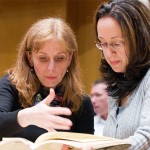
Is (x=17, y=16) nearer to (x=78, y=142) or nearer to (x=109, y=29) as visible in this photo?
(x=109, y=29)

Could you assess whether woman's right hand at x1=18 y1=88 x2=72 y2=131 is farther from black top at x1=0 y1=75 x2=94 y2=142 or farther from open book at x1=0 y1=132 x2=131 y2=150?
black top at x1=0 y1=75 x2=94 y2=142

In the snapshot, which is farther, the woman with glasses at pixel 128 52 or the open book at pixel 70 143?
the woman with glasses at pixel 128 52

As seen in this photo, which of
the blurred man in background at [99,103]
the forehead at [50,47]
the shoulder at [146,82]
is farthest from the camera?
the blurred man in background at [99,103]

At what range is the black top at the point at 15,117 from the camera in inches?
64.5

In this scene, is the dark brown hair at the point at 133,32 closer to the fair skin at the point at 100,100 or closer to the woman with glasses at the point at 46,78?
the woman with glasses at the point at 46,78

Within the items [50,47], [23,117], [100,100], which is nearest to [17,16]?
[100,100]

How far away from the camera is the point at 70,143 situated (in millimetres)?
1232

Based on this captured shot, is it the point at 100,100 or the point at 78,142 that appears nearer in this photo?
the point at 78,142

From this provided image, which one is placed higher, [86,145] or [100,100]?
[86,145]

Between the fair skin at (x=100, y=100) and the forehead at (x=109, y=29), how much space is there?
2635 mm

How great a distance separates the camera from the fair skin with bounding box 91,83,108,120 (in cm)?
433

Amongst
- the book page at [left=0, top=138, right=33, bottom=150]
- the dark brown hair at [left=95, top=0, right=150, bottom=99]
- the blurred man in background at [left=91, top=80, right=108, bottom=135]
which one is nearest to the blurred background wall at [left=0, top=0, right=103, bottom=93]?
the blurred man in background at [left=91, top=80, right=108, bottom=135]

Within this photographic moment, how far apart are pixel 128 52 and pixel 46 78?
47cm

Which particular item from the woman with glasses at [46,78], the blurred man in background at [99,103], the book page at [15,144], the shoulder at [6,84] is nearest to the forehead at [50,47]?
the woman with glasses at [46,78]
